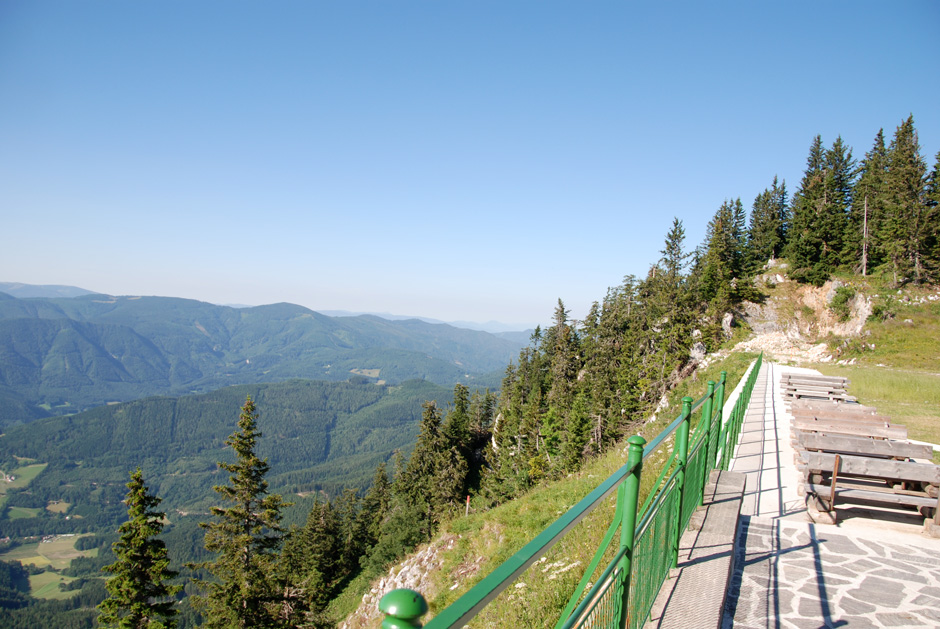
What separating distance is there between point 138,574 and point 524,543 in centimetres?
1444

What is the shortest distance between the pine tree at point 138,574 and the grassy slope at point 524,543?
34.2ft

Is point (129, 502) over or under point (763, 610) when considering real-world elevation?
under

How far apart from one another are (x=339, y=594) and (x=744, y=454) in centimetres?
4512

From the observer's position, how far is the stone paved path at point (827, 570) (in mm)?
4066

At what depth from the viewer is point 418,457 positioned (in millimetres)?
45531

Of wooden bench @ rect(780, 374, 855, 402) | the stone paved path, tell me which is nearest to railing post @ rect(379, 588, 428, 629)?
the stone paved path

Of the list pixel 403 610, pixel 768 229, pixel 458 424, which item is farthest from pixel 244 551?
pixel 768 229

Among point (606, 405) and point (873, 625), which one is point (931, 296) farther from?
point (873, 625)

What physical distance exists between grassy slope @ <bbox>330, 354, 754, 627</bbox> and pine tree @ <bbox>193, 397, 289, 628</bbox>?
7.26 m

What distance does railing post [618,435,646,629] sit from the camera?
9.23 feet

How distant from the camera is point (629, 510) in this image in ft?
9.42

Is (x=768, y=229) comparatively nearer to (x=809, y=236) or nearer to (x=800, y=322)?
(x=809, y=236)

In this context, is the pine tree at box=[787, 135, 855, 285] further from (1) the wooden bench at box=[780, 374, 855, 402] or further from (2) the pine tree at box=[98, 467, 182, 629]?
(2) the pine tree at box=[98, 467, 182, 629]

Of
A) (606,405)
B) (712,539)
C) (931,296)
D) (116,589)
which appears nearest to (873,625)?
(712,539)
